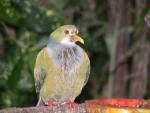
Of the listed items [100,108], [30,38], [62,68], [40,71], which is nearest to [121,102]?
[100,108]

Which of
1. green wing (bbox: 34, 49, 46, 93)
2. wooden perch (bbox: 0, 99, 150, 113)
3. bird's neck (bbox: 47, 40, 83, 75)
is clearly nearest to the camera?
wooden perch (bbox: 0, 99, 150, 113)

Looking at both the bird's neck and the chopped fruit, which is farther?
the bird's neck

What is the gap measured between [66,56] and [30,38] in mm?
1981

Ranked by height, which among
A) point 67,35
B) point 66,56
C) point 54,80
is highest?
point 67,35

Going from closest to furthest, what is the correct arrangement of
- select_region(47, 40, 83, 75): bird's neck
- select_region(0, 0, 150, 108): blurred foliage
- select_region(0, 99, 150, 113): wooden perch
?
select_region(0, 99, 150, 113): wooden perch, select_region(47, 40, 83, 75): bird's neck, select_region(0, 0, 150, 108): blurred foliage

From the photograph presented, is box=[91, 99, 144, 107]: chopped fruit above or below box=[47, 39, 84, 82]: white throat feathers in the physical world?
below

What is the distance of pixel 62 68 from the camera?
11.1 ft

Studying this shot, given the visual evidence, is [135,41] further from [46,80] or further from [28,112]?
[28,112]

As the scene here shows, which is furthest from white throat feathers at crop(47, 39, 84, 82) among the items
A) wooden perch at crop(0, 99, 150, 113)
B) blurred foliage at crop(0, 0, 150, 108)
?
blurred foliage at crop(0, 0, 150, 108)

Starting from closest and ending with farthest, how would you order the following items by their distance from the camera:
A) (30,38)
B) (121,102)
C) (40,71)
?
(121,102) < (40,71) < (30,38)

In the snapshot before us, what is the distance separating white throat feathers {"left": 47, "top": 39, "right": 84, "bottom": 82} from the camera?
339 cm

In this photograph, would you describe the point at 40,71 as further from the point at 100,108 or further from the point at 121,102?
the point at 100,108

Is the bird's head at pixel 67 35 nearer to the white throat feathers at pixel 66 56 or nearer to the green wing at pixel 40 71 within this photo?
the white throat feathers at pixel 66 56

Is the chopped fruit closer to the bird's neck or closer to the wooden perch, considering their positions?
the wooden perch
